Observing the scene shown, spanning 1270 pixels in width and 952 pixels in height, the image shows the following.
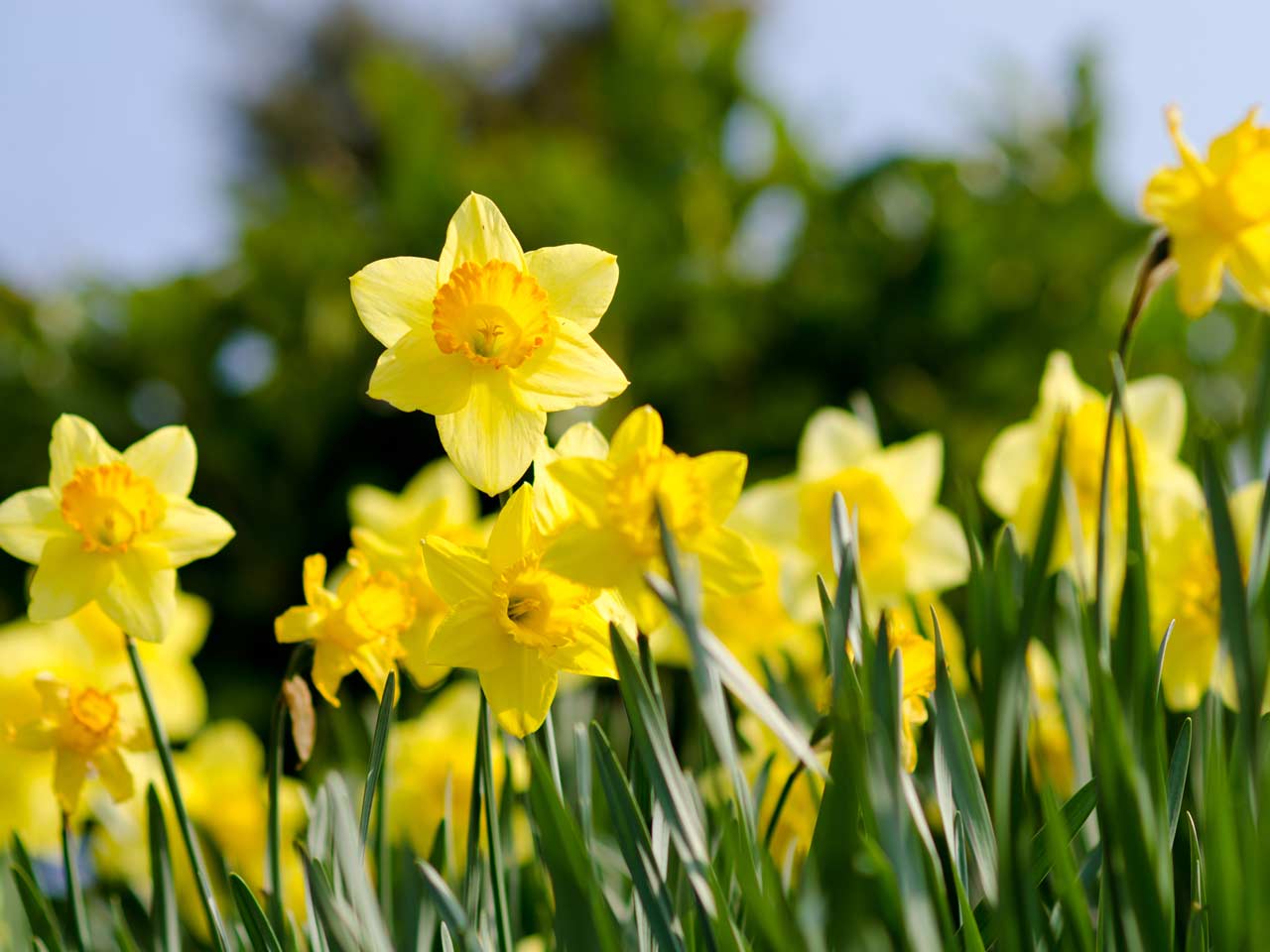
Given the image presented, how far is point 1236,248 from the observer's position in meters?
0.83

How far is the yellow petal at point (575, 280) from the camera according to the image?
0.71 m

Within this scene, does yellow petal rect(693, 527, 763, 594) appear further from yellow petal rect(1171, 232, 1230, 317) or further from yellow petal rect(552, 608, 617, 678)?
yellow petal rect(1171, 232, 1230, 317)

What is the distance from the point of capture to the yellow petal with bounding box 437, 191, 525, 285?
73 cm

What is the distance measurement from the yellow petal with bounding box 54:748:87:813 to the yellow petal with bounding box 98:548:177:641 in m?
0.15

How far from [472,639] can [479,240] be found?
25 centimetres

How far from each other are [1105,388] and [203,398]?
189cm

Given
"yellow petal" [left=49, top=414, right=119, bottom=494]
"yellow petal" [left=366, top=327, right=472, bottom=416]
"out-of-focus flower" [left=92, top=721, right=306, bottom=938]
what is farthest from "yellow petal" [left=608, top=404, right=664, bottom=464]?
"out-of-focus flower" [left=92, top=721, right=306, bottom=938]

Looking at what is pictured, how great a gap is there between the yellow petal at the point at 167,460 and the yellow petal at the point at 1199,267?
2.40 ft

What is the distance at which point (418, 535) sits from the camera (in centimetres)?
98

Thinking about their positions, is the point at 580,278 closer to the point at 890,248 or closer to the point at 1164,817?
the point at 1164,817

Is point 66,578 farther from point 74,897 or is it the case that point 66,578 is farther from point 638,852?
point 638,852

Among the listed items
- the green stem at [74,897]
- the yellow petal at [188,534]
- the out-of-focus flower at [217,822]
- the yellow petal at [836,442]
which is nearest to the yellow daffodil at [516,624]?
the yellow petal at [188,534]

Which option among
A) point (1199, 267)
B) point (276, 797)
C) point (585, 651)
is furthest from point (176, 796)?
point (1199, 267)

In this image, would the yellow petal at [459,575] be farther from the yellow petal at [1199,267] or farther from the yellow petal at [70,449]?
the yellow petal at [1199,267]
